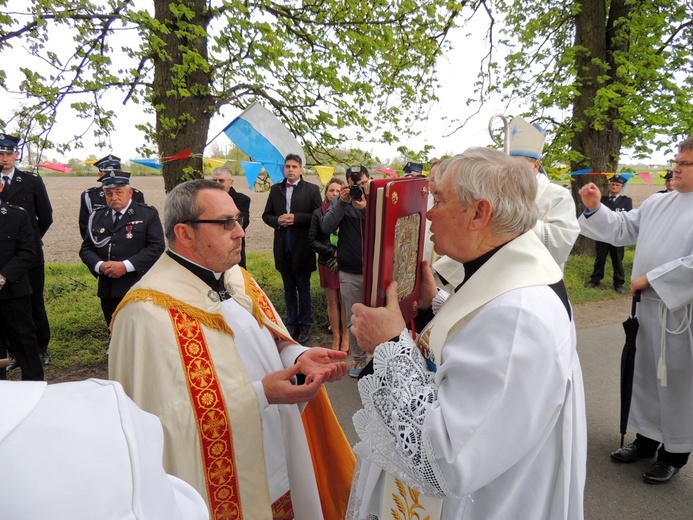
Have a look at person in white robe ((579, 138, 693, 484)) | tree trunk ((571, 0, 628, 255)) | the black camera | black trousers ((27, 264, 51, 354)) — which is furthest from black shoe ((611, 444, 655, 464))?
tree trunk ((571, 0, 628, 255))

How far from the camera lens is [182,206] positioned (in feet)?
6.97

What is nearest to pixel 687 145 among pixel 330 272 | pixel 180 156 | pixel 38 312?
pixel 330 272

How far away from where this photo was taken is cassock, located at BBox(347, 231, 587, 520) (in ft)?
4.07

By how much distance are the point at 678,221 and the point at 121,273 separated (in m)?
4.74

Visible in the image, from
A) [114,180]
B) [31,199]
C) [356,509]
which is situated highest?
[114,180]

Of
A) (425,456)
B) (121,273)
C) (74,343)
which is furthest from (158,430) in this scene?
(74,343)

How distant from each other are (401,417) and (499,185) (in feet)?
2.47

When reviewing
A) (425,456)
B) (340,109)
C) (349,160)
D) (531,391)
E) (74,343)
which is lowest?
(74,343)

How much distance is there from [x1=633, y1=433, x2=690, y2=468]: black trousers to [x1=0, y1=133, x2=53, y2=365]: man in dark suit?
18.6ft

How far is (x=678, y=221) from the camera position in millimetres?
3215

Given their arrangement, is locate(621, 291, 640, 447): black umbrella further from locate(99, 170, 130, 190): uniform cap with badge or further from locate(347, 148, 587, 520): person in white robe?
locate(99, 170, 130, 190): uniform cap with badge

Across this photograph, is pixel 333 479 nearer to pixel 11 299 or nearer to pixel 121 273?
pixel 121 273

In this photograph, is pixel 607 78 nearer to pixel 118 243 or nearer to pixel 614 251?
pixel 614 251

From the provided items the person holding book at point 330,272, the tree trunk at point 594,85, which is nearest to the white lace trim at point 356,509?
the person holding book at point 330,272
